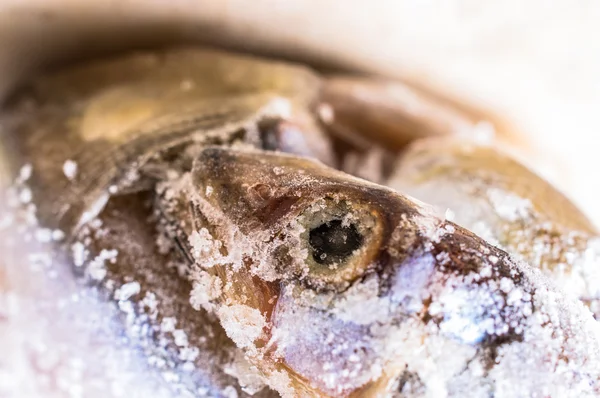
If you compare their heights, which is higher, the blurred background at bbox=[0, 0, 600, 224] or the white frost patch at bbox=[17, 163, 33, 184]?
the blurred background at bbox=[0, 0, 600, 224]

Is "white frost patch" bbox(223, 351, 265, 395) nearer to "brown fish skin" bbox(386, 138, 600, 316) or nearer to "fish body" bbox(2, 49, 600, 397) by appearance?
"fish body" bbox(2, 49, 600, 397)

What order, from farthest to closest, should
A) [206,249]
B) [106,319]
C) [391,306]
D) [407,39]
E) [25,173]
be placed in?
1. [407,39]
2. [25,173]
3. [106,319]
4. [206,249]
5. [391,306]

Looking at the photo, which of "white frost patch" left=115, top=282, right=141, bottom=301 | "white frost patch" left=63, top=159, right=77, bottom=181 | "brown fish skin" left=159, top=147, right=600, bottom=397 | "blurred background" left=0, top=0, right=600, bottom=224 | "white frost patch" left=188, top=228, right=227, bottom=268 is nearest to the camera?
"brown fish skin" left=159, top=147, right=600, bottom=397

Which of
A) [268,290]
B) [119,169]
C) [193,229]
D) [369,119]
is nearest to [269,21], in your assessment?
[369,119]

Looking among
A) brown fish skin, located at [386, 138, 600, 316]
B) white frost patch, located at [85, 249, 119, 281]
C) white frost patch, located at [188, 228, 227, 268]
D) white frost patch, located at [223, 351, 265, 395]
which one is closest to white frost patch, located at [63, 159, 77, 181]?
white frost patch, located at [85, 249, 119, 281]

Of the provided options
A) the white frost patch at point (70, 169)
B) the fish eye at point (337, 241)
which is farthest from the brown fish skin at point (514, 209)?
the white frost patch at point (70, 169)

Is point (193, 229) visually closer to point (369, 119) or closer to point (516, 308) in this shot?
point (516, 308)

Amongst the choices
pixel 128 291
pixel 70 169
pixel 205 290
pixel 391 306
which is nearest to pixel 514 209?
pixel 391 306

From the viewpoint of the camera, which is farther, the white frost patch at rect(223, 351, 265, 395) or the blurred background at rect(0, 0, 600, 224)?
the blurred background at rect(0, 0, 600, 224)

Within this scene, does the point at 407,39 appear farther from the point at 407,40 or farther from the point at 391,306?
the point at 391,306
